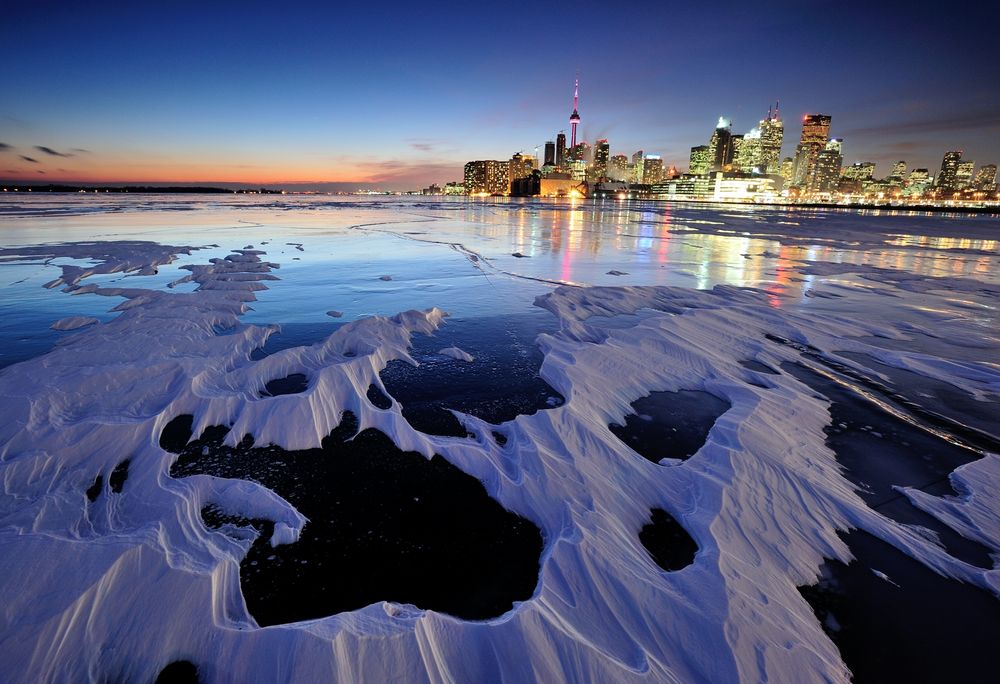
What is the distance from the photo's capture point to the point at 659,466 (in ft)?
12.0

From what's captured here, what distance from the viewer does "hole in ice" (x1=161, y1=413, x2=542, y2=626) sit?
2.47m

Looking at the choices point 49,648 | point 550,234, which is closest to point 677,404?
point 49,648

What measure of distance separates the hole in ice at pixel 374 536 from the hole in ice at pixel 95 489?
0.44 meters

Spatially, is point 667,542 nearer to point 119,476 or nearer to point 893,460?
point 893,460

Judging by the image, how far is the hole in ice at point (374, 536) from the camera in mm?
2467

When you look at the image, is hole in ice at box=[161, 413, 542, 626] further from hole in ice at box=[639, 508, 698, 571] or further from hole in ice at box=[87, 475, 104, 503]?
hole in ice at box=[639, 508, 698, 571]

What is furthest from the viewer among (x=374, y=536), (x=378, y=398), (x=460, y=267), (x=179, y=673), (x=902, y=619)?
(x=460, y=267)

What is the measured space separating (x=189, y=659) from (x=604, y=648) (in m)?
2.04

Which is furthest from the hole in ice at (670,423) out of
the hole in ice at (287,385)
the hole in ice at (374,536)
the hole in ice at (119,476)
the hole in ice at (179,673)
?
the hole in ice at (119,476)

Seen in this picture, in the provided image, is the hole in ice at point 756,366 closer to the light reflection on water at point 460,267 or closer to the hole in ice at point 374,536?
the light reflection on water at point 460,267

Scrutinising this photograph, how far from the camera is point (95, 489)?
3.21 m

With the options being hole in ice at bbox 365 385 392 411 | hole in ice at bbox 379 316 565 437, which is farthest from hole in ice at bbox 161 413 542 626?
hole in ice at bbox 379 316 565 437

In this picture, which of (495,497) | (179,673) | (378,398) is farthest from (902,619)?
(378,398)

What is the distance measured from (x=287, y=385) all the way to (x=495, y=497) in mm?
3086
